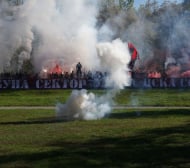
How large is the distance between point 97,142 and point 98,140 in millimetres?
447

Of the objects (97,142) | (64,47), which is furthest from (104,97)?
(64,47)

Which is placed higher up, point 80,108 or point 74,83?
point 74,83

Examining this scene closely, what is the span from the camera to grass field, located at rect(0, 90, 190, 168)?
12.3 m

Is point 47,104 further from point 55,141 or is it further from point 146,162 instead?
point 146,162

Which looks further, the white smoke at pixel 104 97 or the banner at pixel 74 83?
the banner at pixel 74 83

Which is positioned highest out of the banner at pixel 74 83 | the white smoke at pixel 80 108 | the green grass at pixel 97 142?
the banner at pixel 74 83

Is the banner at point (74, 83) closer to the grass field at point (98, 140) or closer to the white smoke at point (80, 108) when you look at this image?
the grass field at point (98, 140)

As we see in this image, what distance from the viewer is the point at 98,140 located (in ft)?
51.5

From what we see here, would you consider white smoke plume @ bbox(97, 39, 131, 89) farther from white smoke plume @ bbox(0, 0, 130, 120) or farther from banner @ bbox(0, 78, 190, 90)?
banner @ bbox(0, 78, 190, 90)

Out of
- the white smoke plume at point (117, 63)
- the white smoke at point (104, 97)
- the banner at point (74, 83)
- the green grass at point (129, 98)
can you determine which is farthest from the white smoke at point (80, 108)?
the banner at point (74, 83)

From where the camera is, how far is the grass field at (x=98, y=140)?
40.2 ft

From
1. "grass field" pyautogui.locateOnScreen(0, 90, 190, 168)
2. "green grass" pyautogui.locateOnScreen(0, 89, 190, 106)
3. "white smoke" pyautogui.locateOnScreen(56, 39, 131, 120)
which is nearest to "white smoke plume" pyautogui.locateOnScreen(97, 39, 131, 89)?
"white smoke" pyautogui.locateOnScreen(56, 39, 131, 120)

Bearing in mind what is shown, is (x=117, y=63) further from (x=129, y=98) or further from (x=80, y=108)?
(x=129, y=98)

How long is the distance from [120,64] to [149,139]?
10713 mm
